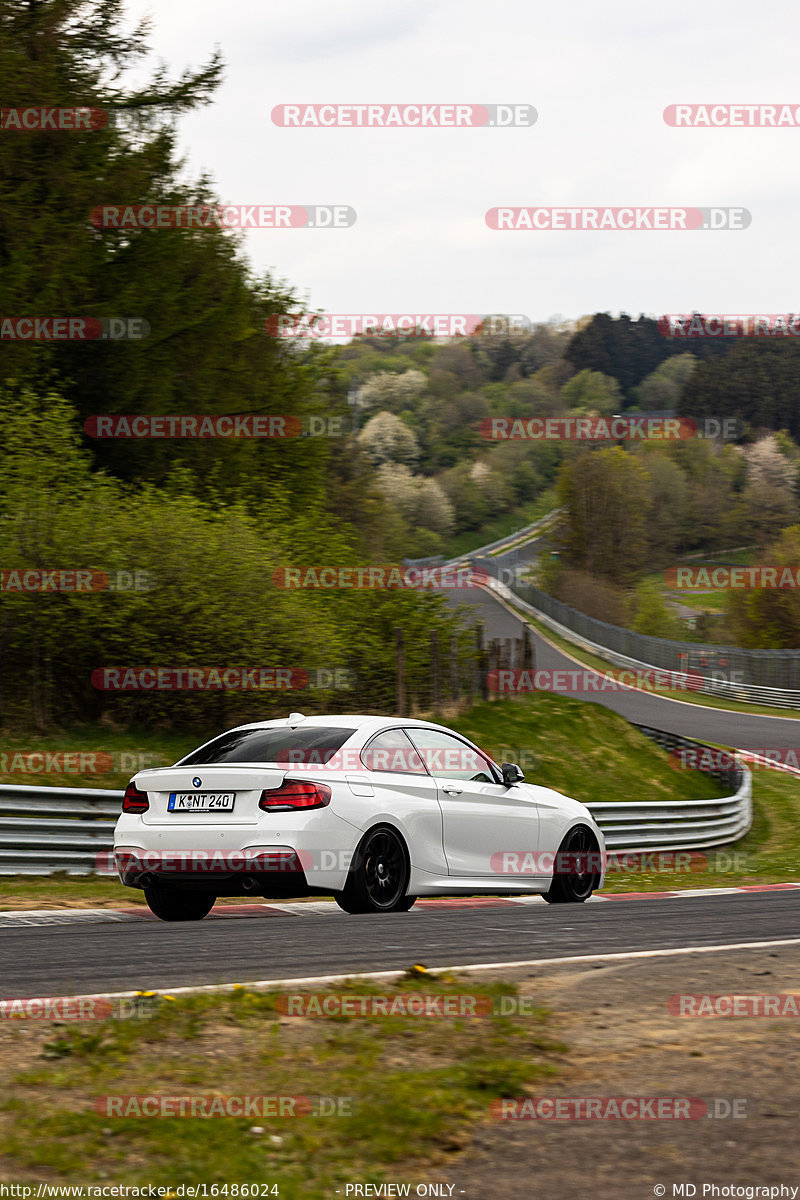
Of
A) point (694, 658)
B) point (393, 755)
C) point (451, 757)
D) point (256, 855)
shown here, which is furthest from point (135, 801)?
point (694, 658)

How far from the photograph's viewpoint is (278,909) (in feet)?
34.0

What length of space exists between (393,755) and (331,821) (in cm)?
105

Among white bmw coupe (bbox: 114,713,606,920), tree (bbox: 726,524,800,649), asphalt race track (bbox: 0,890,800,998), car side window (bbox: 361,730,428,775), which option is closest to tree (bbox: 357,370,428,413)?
tree (bbox: 726,524,800,649)

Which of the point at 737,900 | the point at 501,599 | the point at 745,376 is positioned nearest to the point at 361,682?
the point at 737,900

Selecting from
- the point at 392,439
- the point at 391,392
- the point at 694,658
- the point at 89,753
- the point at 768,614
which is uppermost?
the point at 391,392

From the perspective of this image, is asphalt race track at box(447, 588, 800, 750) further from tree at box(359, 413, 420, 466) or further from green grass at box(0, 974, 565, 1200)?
tree at box(359, 413, 420, 466)

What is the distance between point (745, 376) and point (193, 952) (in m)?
159

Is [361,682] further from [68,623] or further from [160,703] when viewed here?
[68,623]

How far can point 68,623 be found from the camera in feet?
58.8

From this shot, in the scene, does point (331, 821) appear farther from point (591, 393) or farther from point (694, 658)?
point (591, 393)

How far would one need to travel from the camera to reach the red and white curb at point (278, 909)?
9.30 metres

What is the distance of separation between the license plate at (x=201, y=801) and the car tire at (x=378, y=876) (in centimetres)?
88

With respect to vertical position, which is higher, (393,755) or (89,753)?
(393,755)

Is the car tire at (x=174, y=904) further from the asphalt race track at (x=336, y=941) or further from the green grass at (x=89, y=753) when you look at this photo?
the green grass at (x=89, y=753)
